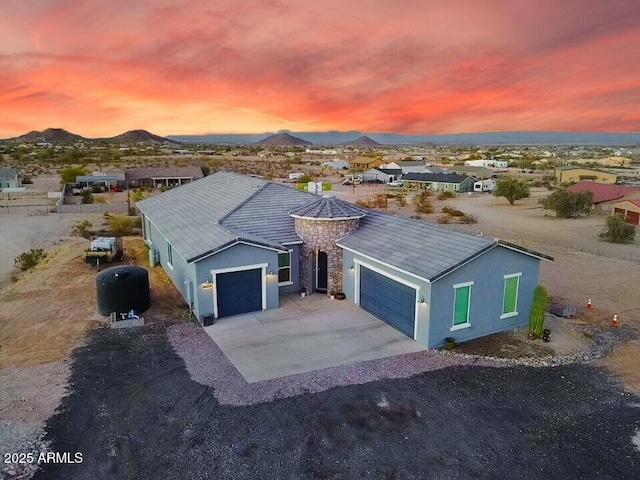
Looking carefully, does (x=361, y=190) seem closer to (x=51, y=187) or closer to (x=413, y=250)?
(x=51, y=187)

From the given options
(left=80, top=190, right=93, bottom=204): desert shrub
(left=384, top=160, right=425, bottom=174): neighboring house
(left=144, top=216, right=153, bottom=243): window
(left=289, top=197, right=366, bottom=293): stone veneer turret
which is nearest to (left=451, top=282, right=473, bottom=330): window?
(left=289, top=197, right=366, bottom=293): stone veneer turret

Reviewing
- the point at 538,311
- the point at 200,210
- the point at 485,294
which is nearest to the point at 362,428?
the point at 485,294

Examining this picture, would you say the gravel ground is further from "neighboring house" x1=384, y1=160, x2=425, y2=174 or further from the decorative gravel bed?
"neighboring house" x1=384, y1=160, x2=425, y2=174

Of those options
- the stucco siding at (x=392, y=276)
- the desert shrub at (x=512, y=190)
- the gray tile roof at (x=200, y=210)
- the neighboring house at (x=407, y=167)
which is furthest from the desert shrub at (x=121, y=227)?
the neighboring house at (x=407, y=167)

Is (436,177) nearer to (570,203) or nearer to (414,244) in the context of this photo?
(570,203)

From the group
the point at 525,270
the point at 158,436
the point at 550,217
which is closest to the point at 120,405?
the point at 158,436

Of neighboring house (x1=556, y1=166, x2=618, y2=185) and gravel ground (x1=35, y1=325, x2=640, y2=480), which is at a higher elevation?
neighboring house (x1=556, y1=166, x2=618, y2=185)
